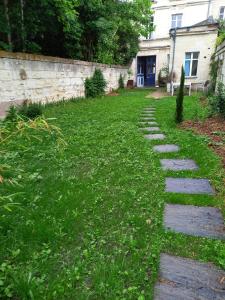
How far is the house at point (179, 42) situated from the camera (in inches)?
618

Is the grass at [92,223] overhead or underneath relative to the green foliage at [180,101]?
underneath

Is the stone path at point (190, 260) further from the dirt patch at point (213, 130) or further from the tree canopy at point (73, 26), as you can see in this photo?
the tree canopy at point (73, 26)

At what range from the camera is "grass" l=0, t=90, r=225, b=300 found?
1.82 metres

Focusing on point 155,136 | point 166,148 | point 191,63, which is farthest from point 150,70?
point 166,148

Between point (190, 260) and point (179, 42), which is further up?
point (179, 42)

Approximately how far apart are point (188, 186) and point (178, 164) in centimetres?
76

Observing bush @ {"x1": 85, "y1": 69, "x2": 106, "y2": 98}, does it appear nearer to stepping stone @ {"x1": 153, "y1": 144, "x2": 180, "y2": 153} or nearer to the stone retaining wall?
the stone retaining wall

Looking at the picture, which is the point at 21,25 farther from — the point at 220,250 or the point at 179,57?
the point at 179,57

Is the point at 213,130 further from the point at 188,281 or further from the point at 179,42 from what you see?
the point at 179,42

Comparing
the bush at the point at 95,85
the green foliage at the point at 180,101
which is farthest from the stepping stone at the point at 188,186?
the bush at the point at 95,85

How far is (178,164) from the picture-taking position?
3.95 metres

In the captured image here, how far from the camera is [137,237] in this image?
2.28 metres

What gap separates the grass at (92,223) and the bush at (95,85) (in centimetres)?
772

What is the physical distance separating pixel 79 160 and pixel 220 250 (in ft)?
8.38
